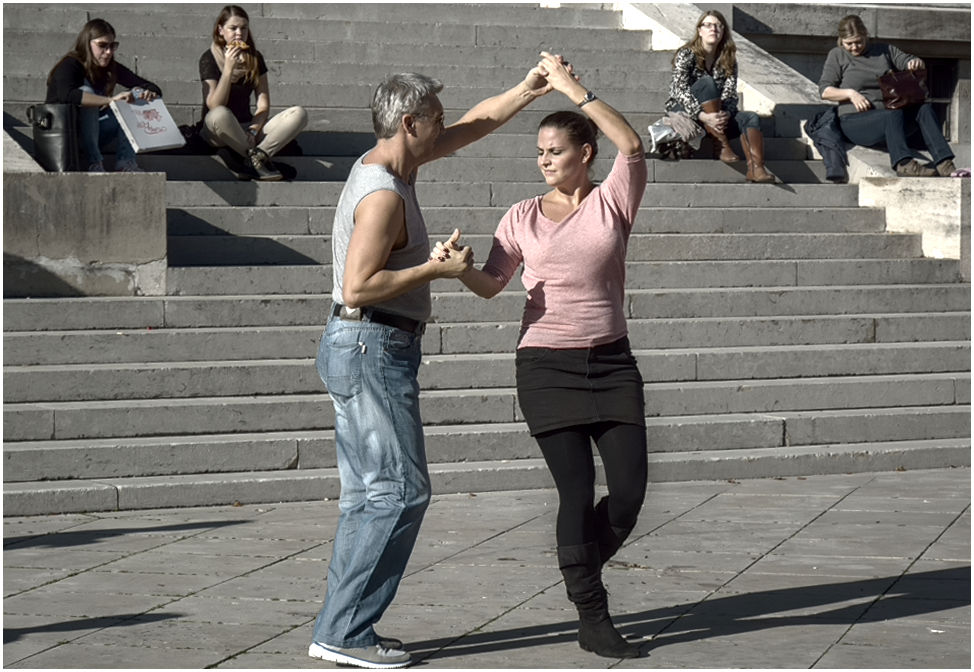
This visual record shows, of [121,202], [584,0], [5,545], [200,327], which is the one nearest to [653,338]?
[200,327]

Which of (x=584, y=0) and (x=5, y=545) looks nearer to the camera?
(x=5, y=545)

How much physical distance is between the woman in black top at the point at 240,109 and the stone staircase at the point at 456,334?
27cm

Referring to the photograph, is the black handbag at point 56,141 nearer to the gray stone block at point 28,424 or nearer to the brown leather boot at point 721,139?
the gray stone block at point 28,424

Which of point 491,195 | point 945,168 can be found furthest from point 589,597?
point 945,168

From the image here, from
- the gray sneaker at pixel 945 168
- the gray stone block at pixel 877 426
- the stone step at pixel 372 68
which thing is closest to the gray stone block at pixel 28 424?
the gray stone block at pixel 877 426

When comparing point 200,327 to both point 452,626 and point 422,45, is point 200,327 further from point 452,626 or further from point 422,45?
point 422,45

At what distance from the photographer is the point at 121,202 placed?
9.45m

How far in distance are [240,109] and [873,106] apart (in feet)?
18.8

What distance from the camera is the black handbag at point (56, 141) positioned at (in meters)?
9.76

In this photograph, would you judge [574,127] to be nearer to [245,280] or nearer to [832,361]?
[245,280]

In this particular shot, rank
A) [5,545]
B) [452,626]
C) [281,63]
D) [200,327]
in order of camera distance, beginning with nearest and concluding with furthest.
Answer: [452,626]
[5,545]
[200,327]
[281,63]

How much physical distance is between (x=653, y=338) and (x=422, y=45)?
5.80m

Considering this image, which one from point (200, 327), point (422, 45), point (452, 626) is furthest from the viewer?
point (422, 45)

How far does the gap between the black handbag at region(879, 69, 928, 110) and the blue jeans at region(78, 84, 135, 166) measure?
6572mm
